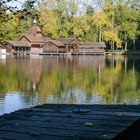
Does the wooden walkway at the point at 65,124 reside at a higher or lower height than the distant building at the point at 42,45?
lower

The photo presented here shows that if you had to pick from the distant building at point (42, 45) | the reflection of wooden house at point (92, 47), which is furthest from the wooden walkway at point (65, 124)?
the reflection of wooden house at point (92, 47)

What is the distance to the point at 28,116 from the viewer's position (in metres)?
6.18

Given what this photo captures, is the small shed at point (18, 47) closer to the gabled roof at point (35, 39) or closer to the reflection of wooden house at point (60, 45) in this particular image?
the gabled roof at point (35, 39)

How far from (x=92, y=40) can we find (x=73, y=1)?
32.8 ft

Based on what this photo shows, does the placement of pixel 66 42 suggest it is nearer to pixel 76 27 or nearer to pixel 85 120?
pixel 76 27

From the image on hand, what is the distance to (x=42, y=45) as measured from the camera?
285ft

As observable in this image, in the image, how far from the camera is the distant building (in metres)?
86.1

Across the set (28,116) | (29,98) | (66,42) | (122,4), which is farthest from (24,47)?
(28,116)

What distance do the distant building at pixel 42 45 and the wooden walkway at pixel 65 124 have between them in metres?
78.5

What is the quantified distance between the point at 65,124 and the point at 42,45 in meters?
81.7

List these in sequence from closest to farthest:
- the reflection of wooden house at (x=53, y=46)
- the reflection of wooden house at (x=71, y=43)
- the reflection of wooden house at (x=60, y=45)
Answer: the reflection of wooden house at (x=53, y=46) < the reflection of wooden house at (x=60, y=45) < the reflection of wooden house at (x=71, y=43)

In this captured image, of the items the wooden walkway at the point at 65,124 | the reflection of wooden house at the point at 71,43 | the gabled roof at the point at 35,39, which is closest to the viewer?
the wooden walkway at the point at 65,124

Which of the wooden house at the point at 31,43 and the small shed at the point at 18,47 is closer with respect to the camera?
the small shed at the point at 18,47

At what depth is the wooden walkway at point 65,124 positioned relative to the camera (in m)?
4.78
